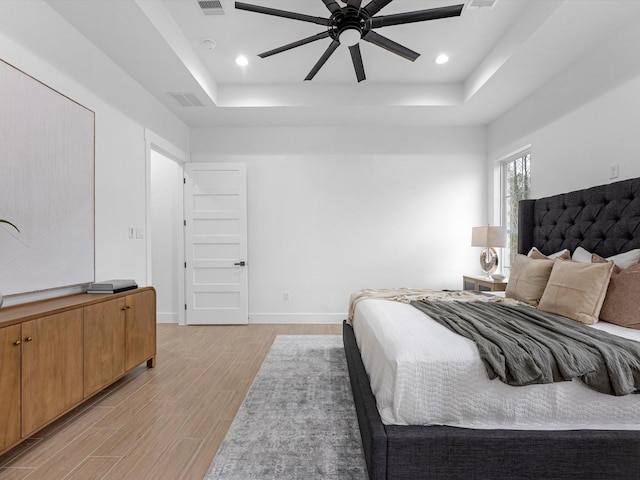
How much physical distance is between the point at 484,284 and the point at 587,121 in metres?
1.82

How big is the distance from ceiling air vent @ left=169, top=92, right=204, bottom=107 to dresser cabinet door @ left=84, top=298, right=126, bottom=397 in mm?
2314

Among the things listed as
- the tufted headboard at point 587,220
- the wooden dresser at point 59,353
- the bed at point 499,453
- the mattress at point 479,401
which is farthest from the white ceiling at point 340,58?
the bed at point 499,453

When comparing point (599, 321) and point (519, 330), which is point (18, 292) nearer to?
point (519, 330)

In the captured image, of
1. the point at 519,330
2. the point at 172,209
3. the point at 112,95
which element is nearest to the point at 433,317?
the point at 519,330

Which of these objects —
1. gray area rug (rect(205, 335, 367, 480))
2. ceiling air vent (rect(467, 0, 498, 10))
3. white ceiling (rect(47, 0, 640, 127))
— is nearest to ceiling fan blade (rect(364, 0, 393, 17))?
white ceiling (rect(47, 0, 640, 127))

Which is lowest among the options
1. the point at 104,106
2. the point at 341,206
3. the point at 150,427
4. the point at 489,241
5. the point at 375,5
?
the point at 150,427

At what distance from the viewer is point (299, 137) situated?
14.7 ft

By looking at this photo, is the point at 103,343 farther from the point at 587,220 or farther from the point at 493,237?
the point at 493,237

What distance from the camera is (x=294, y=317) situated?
445 centimetres

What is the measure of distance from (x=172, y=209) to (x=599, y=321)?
4.69 meters

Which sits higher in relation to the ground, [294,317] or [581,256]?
Result: [581,256]

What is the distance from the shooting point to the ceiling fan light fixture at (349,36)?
2078 mm

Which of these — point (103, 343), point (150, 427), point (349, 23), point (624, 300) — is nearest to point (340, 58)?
point (349, 23)

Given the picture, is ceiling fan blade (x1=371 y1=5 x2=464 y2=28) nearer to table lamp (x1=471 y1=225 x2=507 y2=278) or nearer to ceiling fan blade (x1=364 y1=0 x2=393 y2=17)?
ceiling fan blade (x1=364 y1=0 x2=393 y2=17)
